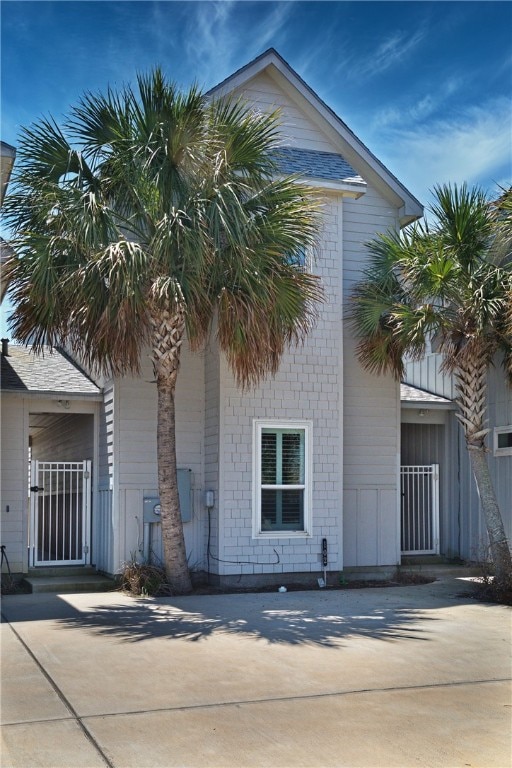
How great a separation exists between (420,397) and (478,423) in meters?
3.43

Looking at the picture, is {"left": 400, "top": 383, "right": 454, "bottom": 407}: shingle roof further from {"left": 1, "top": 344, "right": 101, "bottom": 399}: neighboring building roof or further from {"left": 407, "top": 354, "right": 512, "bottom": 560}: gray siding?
{"left": 1, "top": 344, "right": 101, "bottom": 399}: neighboring building roof

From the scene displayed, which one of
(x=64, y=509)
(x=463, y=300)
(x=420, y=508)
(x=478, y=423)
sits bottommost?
(x=420, y=508)

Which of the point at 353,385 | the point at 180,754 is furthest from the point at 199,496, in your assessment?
the point at 180,754

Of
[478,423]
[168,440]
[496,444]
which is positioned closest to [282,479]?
[168,440]

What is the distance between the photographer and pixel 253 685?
295 inches

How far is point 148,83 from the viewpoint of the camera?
11820mm

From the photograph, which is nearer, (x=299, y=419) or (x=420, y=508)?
(x=299, y=419)

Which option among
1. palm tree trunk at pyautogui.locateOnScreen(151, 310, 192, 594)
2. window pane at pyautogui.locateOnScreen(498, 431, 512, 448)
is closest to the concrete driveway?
palm tree trunk at pyautogui.locateOnScreen(151, 310, 192, 594)

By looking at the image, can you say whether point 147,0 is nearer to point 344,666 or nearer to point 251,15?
point 251,15

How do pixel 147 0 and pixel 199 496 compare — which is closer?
pixel 147 0

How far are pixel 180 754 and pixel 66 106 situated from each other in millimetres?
9234

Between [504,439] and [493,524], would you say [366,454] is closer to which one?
[504,439]

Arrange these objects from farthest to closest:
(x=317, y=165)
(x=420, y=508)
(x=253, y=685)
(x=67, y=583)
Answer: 1. (x=420, y=508)
2. (x=317, y=165)
3. (x=67, y=583)
4. (x=253, y=685)

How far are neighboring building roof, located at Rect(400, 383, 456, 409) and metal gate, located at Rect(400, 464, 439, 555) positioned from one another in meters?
1.27
